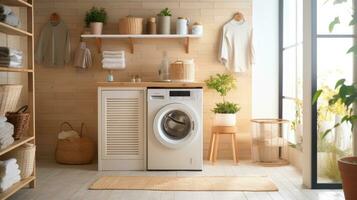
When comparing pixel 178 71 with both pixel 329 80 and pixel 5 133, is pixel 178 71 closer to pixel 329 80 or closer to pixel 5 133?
pixel 329 80

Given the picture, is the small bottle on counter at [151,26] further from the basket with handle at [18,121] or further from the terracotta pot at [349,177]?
the terracotta pot at [349,177]

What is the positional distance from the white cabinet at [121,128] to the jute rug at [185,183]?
1.31 ft

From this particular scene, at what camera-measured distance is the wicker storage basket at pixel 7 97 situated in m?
3.64

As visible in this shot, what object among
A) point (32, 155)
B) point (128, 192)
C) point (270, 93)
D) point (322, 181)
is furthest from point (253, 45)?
point (32, 155)

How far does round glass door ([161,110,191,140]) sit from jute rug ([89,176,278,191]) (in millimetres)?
550

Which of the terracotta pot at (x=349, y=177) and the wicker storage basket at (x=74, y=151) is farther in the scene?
the wicker storage basket at (x=74, y=151)

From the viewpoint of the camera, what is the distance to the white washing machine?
186 inches

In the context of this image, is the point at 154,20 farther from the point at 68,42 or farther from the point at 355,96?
the point at 355,96

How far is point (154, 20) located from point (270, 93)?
5.50 ft

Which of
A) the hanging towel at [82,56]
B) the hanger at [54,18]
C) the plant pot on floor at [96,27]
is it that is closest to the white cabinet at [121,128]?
the hanging towel at [82,56]

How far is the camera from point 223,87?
209 inches

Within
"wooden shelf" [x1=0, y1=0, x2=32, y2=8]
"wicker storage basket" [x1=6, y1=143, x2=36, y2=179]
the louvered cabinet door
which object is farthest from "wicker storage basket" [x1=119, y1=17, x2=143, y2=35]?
"wicker storage basket" [x1=6, y1=143, x2=36, y2=179]

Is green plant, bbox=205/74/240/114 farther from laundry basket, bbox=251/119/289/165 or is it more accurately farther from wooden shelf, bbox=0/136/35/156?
wooden shelf, bbox=0/136/35/156

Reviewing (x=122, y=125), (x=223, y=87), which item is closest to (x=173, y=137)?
(x=122, y=125)
